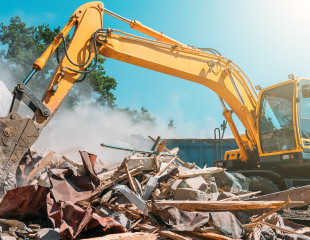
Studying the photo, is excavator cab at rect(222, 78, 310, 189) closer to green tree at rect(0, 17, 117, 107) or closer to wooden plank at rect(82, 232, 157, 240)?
wooden plank at rect(82, 232, 157, 240)

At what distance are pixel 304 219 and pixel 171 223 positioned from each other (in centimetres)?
358

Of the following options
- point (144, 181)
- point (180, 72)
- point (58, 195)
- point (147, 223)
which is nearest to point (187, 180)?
point (144, 181)

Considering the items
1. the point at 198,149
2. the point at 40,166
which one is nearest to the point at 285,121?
the point at 40,166

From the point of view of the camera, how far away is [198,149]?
14109 millimetres

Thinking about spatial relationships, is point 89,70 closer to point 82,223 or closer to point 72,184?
point 72,184

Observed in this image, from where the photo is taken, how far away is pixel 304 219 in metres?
5.37

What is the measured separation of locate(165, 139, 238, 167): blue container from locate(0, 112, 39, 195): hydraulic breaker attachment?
1028 centimetres

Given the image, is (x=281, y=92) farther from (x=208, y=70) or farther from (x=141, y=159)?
(x=141, y=159)

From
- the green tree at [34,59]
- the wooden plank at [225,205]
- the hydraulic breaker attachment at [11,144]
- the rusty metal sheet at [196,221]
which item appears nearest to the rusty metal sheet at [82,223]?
the rusty metal sheet at [196,221]

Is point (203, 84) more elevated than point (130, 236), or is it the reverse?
point (203, 84)

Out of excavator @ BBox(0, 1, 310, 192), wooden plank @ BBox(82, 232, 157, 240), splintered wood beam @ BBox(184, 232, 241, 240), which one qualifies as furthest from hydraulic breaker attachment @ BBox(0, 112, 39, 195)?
splintered wood beam @ BBox(184, 232, 241, 240)

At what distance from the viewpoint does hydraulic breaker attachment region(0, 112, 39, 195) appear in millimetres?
4012

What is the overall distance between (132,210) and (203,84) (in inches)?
164

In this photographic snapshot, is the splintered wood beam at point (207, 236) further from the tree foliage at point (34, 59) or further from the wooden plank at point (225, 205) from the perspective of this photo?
the tree foliage at point (34, 59)
